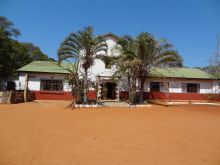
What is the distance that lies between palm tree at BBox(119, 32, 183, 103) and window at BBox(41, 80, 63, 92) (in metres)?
8.79

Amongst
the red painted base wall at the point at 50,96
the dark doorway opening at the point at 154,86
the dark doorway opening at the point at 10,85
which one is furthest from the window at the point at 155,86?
the dark doorway opening at the point at 10,85

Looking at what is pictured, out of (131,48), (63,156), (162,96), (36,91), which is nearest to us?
(63,156)

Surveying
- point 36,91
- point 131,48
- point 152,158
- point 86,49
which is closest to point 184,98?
point 131,48

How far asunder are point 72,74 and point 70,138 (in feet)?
39.6

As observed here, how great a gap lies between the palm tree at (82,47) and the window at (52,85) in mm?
6484

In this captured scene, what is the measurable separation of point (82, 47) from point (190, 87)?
51.5ft

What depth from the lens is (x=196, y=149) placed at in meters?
7.18

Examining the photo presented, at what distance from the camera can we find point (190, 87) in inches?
1147

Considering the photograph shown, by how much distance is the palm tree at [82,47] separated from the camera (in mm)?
19828

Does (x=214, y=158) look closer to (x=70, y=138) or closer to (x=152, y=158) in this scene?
(x=152, y=158)

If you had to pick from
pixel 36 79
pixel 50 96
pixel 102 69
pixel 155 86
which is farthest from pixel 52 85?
pixel 155 86

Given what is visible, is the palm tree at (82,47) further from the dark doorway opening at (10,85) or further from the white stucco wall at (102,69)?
the dark doorway opening at (10,85)

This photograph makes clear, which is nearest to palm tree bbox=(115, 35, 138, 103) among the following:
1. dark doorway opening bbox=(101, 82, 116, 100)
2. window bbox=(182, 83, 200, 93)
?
dark doorway opening bbox=(101, 82, 116, 100)

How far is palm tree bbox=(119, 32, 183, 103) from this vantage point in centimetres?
2058
